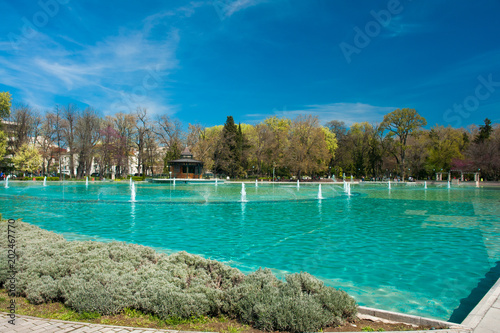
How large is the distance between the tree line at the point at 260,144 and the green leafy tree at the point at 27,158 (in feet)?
0.84

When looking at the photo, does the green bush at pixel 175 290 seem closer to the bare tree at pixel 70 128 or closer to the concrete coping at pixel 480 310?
the concrete coping at pixel 480 310

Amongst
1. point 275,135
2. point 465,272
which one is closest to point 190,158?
point 275,135

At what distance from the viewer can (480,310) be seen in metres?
4.07

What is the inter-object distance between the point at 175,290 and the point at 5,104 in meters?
65.7

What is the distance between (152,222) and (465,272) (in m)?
11.2

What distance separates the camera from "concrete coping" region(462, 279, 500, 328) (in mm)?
3747

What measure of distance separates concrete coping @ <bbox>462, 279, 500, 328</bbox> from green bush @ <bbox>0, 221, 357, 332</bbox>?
1.28 meters

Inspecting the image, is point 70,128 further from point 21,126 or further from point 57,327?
point 57,327

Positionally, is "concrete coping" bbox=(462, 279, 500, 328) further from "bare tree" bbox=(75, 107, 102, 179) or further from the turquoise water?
"bare tree" bbox=(75, 107, 102, 179)

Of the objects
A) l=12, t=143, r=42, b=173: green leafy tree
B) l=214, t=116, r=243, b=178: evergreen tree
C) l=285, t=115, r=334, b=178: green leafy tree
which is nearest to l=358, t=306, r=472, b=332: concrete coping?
l=285, t=115, r=334, b=178: green leafy tree

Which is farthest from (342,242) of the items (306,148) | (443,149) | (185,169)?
(443,149)

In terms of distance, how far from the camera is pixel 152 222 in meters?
14.1

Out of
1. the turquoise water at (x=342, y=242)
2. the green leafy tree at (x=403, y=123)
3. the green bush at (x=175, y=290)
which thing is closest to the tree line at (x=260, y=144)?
the green leafy tree at (x=403, y=123)

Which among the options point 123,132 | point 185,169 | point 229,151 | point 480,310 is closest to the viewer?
point 480,310
